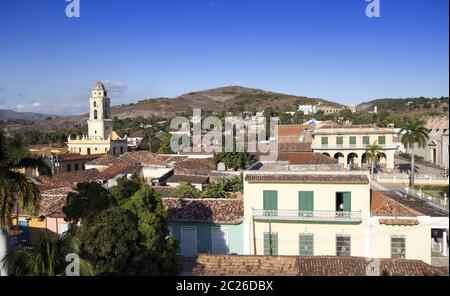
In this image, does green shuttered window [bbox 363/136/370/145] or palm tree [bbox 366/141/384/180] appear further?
green shuttered window [bbox 363/136/370/145]

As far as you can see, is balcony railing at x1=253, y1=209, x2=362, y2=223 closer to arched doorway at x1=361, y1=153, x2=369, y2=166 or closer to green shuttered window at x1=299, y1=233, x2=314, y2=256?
green shuttered window at x1=299, y1=233, x2=314, y2=256

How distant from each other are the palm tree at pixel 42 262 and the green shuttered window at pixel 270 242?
9.25 metres

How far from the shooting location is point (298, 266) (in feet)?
34.9

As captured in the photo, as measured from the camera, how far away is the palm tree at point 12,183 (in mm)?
7094

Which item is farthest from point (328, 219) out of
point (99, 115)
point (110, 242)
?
point (99, 115)

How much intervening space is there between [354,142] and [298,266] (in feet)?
84.4

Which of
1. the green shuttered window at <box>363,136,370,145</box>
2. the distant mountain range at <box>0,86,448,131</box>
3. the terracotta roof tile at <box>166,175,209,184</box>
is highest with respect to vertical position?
the distant mountain range at <box>0,86,448,131</box>

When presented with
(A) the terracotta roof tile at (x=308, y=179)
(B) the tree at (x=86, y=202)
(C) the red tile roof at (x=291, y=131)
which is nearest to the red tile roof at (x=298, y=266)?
(B) the tree at (x=86, y=202)

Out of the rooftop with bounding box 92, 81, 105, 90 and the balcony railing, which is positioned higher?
the rooftop with bounding box 92, 81, 105, 90

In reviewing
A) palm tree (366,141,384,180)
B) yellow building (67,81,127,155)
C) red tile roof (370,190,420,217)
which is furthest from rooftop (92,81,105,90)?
red tile roof (370,190,420,217)

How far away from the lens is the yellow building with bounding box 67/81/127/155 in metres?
46.1

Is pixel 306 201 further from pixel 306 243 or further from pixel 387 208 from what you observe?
pixel 387 208

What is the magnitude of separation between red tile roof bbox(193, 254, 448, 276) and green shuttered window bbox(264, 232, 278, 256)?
285cm

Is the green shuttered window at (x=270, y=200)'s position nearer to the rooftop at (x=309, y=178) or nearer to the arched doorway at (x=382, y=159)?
the rooftop at (x=309, y=178)
